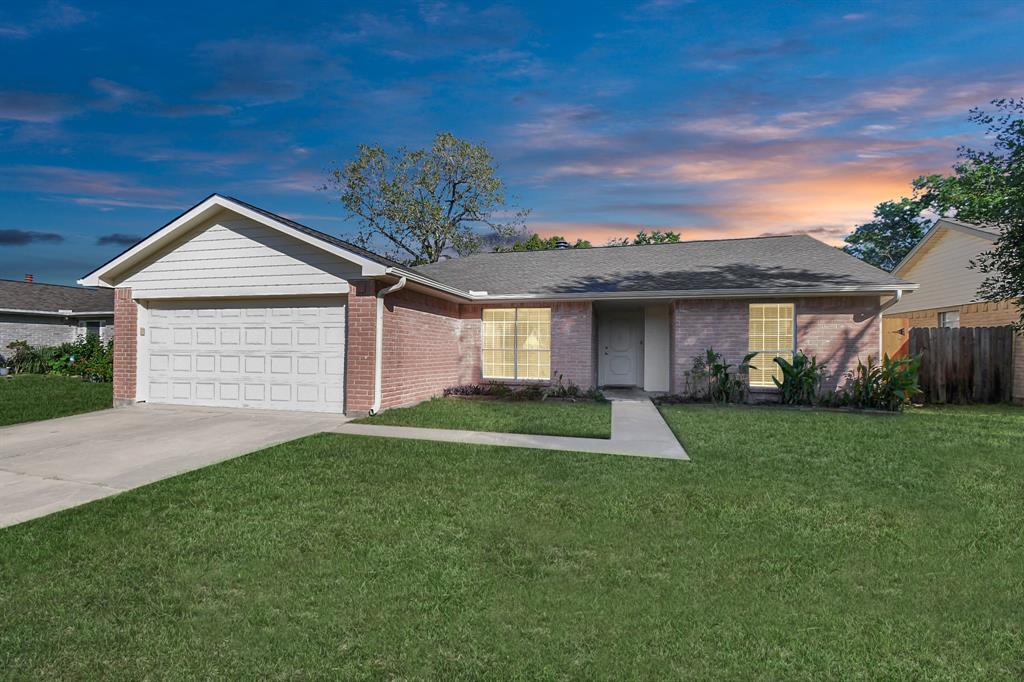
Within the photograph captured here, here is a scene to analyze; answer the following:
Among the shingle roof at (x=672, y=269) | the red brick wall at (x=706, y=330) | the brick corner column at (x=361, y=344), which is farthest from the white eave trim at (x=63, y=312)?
the red brick wall at (x=706, y=330)

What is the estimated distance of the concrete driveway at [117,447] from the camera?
5.41 metres

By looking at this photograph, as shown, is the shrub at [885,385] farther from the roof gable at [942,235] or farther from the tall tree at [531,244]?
the tall tree at [531,244]

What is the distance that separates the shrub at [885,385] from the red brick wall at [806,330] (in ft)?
1.82

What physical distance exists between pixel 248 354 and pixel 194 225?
298 cm

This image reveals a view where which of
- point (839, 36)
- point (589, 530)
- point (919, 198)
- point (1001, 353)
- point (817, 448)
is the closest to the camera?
point (589, 530)

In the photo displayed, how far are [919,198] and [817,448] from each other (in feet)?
96.1

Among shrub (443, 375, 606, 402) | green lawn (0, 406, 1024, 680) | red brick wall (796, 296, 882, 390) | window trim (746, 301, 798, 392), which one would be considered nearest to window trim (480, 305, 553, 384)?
shrub (443, 375, 606, 402)

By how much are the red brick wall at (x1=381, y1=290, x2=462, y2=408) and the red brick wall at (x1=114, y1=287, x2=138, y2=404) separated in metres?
6.07

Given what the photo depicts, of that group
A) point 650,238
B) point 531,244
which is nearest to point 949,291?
point 531,244

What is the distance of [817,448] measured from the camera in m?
7.47

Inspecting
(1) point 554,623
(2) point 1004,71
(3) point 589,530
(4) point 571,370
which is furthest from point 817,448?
(2) point 1004,71

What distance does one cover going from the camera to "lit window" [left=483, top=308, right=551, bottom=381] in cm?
1444

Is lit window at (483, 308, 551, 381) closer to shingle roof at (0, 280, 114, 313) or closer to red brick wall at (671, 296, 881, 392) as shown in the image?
red brick wall at (671, 296, 881, 392)

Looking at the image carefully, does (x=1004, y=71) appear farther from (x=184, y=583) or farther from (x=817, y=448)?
(x=184, y=583)
